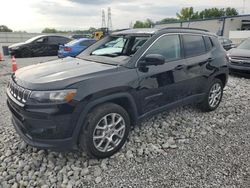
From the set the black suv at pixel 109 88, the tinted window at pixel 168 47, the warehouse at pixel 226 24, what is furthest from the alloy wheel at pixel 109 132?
the warehouse at pixel 226 24

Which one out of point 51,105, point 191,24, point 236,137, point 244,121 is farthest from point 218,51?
point 191,24

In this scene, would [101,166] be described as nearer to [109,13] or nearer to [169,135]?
[169,135]

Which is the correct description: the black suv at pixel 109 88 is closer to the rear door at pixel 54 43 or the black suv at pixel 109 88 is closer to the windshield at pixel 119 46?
the windshield at pixel 119 46

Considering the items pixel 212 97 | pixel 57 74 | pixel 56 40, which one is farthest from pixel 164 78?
pixel 56 40

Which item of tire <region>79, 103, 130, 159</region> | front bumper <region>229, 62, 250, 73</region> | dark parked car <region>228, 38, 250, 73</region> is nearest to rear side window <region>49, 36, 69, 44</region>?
dark parked car <region>228, 38, 250, 73</region>

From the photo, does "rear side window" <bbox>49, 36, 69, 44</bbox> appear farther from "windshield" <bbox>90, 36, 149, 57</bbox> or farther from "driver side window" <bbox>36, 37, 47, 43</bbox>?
"windshield" <bbox>90, 36, 149, 57</bbox>

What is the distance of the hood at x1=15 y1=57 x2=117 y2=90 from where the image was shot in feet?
8.83

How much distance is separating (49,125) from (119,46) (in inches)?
85.4

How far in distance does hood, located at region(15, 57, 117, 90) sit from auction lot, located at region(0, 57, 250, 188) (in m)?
1.09

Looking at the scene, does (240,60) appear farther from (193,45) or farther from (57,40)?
(57,40)

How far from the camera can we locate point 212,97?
4.81 meters

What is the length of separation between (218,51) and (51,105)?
379 cm

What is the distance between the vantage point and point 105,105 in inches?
118

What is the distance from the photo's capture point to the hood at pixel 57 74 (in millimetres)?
2691
